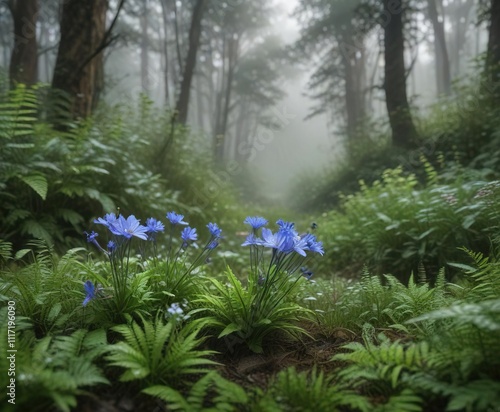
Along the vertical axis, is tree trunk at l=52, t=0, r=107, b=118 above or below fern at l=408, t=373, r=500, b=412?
above

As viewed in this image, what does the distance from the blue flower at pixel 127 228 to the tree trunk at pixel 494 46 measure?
7.10m

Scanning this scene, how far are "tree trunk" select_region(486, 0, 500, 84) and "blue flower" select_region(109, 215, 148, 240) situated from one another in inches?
279

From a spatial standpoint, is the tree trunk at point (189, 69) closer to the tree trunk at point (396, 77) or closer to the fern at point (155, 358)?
the tree trunk at point (396, 77)

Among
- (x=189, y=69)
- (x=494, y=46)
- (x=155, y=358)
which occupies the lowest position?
(x=155, y=358)

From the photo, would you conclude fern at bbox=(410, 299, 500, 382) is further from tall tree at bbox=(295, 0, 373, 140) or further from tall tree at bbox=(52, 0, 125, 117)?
tall tree at bbox=(295, 0, 373, 140)

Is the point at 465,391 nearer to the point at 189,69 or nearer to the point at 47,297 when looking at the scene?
the point at 47,297

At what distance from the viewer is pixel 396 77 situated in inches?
302

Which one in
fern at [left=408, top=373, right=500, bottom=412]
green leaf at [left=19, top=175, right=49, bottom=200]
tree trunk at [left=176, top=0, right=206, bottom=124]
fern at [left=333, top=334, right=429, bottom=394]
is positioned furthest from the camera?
tree trunk at [left=176, top=0, right=206, bottom=124]

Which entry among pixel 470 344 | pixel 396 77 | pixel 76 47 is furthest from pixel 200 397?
pixel 396 77

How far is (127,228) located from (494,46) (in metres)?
7.74

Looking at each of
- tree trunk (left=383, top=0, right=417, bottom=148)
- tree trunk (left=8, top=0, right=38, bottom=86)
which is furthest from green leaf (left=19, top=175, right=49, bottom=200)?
tree trunk (left=383, top=0, right=417, bottom=148)

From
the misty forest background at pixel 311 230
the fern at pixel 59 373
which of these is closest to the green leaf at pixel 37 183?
the misty forest background at pixel 311 230

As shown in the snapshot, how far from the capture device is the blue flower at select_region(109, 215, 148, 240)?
1546mm

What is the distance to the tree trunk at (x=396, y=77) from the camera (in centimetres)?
752
